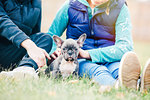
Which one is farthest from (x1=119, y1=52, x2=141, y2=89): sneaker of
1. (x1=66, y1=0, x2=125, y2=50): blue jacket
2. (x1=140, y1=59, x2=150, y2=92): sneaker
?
(x1=66, y1=0, x2=125, y2=50): blue jacket

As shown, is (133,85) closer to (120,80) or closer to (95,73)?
(120,80)

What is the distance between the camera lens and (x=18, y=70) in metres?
2.30

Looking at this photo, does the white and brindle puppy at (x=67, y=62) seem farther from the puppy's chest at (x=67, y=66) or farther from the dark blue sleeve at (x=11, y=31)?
the dark blue sleeve at (x=11, y=31)

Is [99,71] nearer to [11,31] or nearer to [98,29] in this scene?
[98,29]

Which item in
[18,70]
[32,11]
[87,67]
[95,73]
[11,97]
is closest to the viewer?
[11,97]

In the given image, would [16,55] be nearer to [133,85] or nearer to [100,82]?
[100,82]

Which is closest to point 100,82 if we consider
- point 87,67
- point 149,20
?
point 87,67

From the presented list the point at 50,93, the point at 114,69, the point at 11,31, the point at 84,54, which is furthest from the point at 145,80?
the point at 11,31

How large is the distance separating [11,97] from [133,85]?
132 centimetres

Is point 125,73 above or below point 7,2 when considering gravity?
below

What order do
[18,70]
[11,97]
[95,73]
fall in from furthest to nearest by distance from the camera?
[95,73] → [18,70] → [11,97]

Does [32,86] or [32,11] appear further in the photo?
[32,11]

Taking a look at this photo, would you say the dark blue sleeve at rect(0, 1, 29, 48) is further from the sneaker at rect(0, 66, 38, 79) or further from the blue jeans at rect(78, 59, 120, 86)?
the blue jeans at rect(78, 59, 120, 86)

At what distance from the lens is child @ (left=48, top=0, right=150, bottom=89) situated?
2771 millimetres
